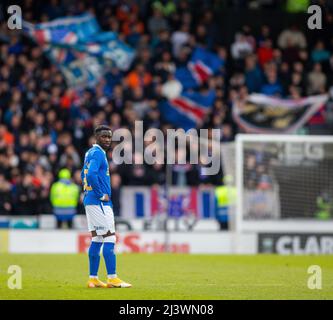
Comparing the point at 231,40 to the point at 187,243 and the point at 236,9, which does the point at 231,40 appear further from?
the point at 187,243

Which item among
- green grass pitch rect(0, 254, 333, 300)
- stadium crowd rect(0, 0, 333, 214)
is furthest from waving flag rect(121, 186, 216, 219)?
green grass pitch rect(0, 254, 333, 300)

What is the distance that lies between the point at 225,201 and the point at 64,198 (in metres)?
4.01

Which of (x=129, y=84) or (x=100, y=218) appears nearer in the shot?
(x=100, y=218)

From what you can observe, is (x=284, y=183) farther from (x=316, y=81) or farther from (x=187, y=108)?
(x=316, y=81)

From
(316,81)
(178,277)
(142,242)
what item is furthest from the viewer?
(316,81)

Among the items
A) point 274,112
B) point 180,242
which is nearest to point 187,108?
point 274,112

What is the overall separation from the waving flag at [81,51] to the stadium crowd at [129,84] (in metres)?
0.34

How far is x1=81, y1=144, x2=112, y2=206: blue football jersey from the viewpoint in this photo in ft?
43.8

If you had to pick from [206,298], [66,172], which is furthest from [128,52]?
[206,298]

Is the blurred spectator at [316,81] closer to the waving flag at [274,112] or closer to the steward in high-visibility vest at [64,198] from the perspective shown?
the waving flag at [274,112]

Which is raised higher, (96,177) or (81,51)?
(81,51)

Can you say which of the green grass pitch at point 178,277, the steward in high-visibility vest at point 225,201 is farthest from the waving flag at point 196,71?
the green grass pitch at point 178,277

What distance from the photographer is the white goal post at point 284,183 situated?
2492 centimetres

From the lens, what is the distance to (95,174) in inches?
525
